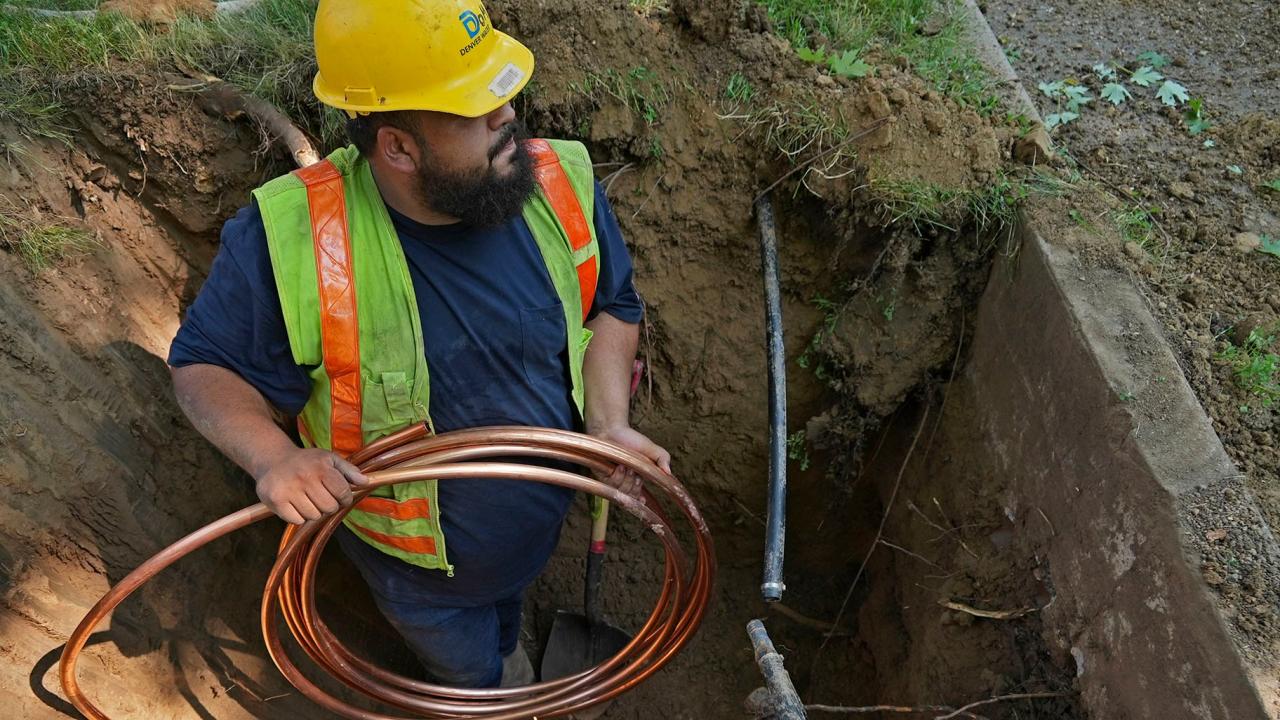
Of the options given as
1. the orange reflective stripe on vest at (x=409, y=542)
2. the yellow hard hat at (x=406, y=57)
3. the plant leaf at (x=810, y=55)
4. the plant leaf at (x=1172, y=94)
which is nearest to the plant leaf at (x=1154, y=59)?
the plant leaf at (x=1172, y=94)

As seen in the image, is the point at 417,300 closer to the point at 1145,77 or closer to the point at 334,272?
the point at 334,272

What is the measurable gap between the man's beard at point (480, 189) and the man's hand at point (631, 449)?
28.5 inches

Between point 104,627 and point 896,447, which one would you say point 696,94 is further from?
point 104,627

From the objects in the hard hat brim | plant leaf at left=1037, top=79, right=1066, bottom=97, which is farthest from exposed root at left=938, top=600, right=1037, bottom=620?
the hard hat brim

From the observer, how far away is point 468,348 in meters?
2.33

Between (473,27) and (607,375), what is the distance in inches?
41.4

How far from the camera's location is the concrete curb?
212 centimetres

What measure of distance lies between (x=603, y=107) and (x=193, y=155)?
58.8 inches

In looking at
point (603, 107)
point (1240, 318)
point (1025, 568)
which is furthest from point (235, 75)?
point (1240, 318)

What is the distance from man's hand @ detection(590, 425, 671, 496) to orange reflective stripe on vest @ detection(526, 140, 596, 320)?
45 cm

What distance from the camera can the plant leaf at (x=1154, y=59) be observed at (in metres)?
3.63

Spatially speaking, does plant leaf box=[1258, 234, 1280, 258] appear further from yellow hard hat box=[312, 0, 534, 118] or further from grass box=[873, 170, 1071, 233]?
yellow hard hat box=[312, 0, 534, 118]

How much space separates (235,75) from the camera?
10.7 ft

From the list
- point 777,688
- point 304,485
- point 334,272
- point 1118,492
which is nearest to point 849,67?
point 1118,492
